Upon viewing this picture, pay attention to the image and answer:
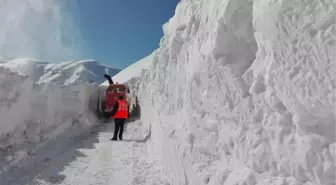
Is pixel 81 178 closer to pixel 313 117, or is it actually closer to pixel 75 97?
pixel 313 117

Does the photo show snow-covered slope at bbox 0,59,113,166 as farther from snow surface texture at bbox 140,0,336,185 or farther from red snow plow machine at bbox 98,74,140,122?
snow surface texture at bbox 140,0,336,185

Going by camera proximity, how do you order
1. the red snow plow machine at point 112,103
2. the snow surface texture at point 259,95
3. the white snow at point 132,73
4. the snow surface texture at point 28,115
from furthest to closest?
the white snow at point 132,73 → the red snow plow machine at point 112,103 → the snow surface texture at point 28,115 → the snow surface texture at point 259,95

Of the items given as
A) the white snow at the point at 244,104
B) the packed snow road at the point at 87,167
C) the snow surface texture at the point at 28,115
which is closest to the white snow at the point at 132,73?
the snow surface texture at the point at 28,115

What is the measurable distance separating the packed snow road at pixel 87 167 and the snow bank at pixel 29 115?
58 centimetres

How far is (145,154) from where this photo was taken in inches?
246

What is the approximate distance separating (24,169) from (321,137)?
4.92m

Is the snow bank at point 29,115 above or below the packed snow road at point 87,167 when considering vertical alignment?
above

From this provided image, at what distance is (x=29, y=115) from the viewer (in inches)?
324

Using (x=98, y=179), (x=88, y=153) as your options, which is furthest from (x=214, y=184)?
(x=88, y=153)

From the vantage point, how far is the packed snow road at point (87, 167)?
180 inches

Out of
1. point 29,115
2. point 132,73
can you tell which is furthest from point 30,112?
point 132,73

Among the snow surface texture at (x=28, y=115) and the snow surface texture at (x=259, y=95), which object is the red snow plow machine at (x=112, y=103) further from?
the snow surface texture at (x=259, y=95)

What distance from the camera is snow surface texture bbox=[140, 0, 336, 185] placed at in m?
1.60

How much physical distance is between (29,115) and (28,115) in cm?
8
